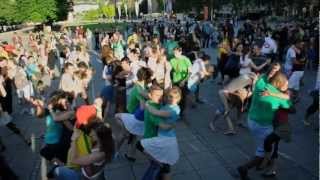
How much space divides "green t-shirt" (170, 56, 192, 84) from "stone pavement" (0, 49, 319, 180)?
3.28ft

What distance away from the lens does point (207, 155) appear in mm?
8523

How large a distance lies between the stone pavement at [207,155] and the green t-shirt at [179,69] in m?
1.00

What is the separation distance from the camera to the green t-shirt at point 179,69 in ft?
36.7

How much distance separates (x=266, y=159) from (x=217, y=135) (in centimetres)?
257

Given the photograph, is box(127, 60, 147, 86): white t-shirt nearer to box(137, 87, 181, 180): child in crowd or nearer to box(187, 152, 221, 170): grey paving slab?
box(187, 152, 221, 170): grey paving slab

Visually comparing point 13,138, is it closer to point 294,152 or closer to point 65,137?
point 65,137

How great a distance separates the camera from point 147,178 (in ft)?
19.9

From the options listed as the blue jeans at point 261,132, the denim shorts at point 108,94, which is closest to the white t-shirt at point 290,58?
the denim shorts at point 108,94

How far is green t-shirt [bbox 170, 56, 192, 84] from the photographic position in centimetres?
1117

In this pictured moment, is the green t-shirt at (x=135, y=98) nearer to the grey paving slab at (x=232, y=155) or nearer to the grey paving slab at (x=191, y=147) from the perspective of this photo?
the grey paving slab at (x=191, y=147)

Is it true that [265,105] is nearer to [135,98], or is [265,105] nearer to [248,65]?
[135,98]

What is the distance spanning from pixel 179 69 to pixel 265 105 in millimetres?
4701

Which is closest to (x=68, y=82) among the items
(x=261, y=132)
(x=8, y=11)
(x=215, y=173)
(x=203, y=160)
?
(x=203, y=160)

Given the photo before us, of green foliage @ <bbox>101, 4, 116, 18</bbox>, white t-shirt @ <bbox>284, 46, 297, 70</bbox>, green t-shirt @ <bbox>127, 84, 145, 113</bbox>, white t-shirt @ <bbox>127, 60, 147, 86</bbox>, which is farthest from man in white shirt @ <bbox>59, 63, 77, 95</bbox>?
green foliage @ <bbox>101, 4, 116, 18</bbox>
